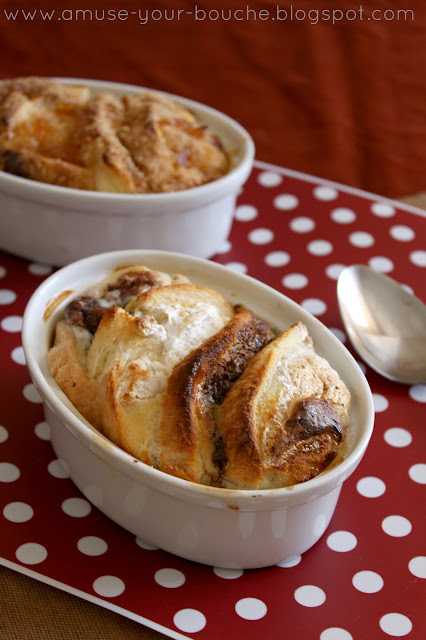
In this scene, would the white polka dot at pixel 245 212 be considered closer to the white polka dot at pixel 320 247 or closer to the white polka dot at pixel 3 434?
the white polka dot at pixel 320 247

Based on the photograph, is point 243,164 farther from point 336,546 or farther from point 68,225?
point 336,546

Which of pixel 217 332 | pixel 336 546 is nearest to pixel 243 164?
pixel 217 332

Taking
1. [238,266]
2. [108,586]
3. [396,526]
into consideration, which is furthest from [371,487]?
[238,266]

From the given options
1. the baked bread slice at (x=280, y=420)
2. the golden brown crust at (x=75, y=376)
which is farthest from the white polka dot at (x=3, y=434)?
the baked bread slice at (x=280, y=420)

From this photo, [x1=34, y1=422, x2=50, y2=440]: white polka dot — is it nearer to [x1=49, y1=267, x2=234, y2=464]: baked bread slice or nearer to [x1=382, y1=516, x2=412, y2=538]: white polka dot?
[x1=49, y1=267, x2=234, y2=464]: baked bread slice

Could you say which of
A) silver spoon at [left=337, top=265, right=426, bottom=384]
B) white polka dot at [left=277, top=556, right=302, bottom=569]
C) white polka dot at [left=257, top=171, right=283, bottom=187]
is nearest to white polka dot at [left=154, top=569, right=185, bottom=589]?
white polka dot at [left=277, top=556, right=302, bottom=569]

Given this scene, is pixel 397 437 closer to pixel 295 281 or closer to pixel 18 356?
pixel 295 281
